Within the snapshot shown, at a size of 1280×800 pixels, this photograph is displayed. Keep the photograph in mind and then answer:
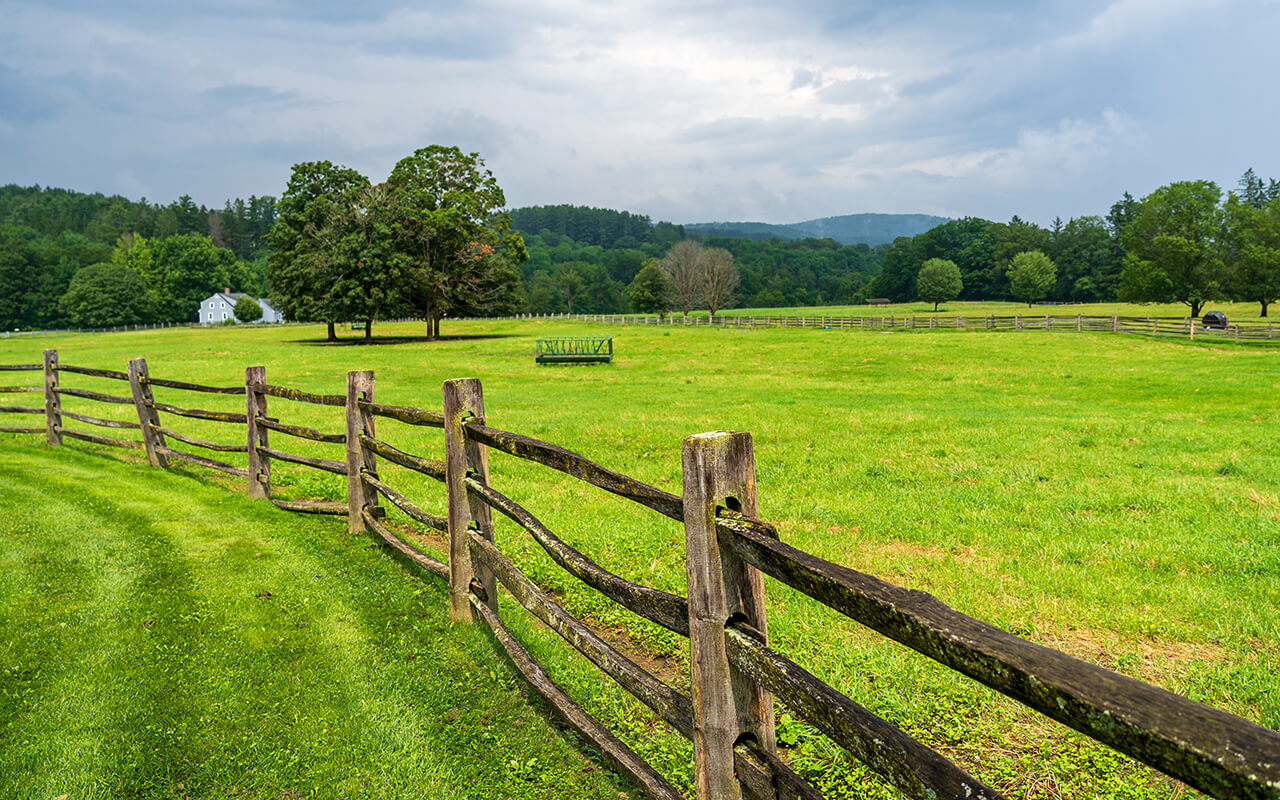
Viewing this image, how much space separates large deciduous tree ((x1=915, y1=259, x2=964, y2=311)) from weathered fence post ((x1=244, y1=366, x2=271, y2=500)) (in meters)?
114

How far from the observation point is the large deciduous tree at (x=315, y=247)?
178 ft

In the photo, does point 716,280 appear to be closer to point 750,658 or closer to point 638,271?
point 638,271

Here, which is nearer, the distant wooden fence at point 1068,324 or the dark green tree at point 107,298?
the distant wooden fence at point 1068,324

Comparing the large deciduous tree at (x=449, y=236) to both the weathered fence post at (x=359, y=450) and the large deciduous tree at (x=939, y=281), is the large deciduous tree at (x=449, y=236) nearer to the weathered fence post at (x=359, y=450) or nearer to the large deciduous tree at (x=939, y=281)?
the weathered fence post at (x=359, y=450)

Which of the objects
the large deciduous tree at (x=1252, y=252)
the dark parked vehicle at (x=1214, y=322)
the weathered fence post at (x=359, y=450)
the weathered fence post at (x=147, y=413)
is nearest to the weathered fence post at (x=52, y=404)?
the weathered fence post at (x=147, y=413)

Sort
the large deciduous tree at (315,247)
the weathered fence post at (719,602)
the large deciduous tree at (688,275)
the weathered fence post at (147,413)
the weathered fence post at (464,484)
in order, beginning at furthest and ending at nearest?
the large deciduous tree at (688,275), the large deciduous tree at (315,247), the weathered fence post at (147,413), the weathered fence post at (464,484), the weathered fence post at (719,602)

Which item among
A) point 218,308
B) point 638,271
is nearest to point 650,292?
point 638,271

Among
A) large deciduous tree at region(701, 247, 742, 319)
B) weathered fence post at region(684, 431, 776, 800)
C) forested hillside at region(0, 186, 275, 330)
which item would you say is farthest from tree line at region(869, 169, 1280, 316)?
forested hillside at region(0, 186, 275, 330)

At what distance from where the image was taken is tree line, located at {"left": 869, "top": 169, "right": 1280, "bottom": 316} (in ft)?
200

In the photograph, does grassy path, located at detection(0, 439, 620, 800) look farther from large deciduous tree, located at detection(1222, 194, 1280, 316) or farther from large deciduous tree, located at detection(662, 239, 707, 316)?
large deciduous tree, located at detection(662, 239, 707, 316)

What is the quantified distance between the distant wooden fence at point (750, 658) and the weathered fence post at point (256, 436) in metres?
4.94

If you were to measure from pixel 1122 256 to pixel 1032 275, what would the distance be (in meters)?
21.5

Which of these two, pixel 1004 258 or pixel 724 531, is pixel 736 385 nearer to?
pixel 724 531

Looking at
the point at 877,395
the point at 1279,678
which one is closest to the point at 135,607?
the point at 1279,678
